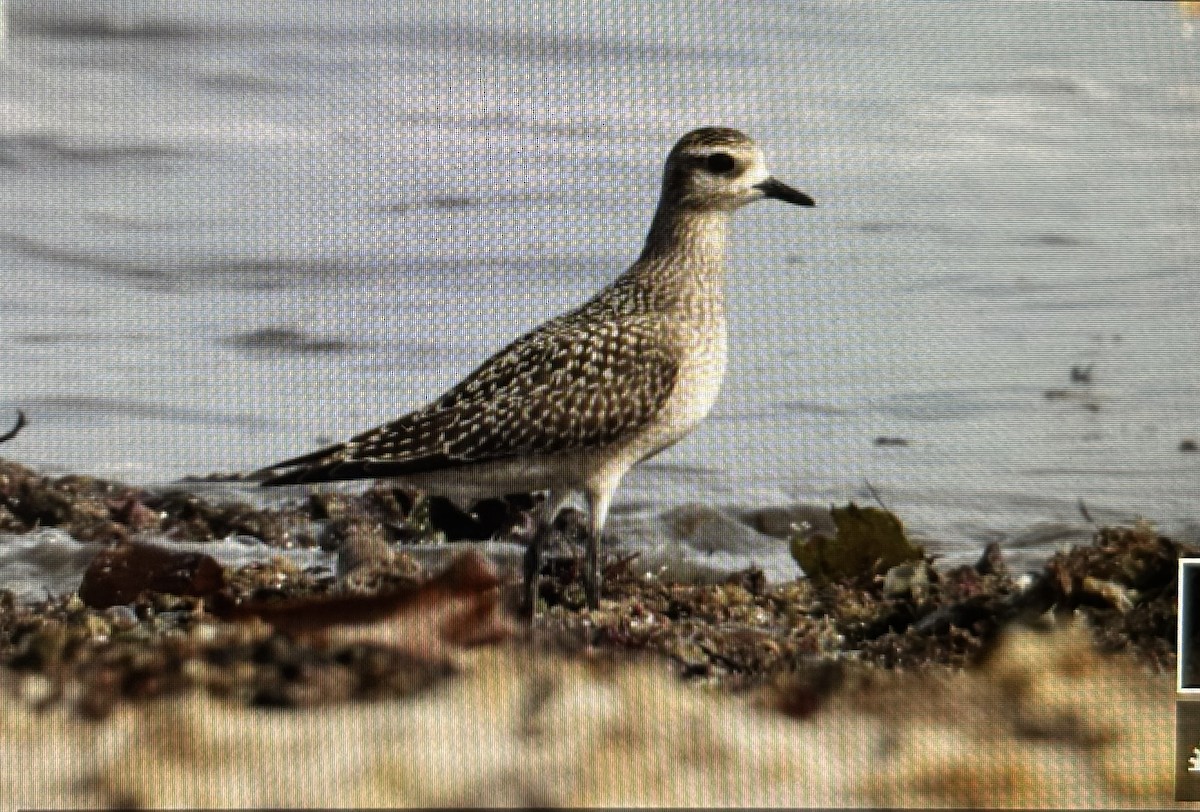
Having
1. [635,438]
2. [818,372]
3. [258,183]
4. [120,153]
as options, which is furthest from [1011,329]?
[120,153]

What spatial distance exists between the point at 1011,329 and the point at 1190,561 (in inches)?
29.1

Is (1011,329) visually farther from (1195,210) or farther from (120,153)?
(120,153)

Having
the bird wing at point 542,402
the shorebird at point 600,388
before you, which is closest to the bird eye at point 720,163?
the shorebird at point 600,388

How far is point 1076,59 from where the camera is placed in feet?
13.8

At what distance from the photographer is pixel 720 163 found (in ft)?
14.2

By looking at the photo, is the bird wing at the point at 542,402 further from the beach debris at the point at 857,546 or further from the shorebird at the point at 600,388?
the beach debris at the point at 857,546

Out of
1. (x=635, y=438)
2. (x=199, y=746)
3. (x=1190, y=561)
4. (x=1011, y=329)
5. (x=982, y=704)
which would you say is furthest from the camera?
(x=635, y=438)

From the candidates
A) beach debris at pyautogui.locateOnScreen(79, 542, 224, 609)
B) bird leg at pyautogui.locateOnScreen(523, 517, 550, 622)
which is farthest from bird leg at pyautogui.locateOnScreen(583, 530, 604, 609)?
beach debris at pyautogui.locateOnScreen(79, 542, 224, 609)

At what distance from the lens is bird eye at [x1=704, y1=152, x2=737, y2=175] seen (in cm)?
429

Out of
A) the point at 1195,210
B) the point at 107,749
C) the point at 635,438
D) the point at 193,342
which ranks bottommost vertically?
the point at 107,749

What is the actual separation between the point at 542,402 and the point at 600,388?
0.18 metres

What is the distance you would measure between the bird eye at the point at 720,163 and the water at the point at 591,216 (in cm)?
13

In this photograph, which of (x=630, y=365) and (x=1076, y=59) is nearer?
(x=1076, y=59)

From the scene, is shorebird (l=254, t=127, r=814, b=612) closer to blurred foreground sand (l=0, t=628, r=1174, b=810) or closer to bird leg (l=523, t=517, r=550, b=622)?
bird leg (l=523, t=517, r=550, b=622)
